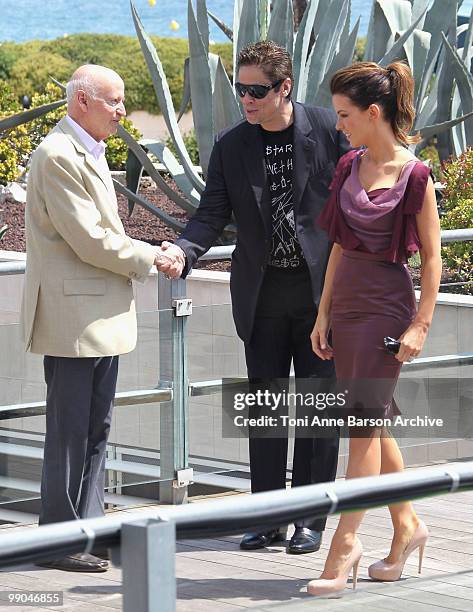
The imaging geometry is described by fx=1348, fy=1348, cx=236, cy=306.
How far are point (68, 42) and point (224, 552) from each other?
3885 cm

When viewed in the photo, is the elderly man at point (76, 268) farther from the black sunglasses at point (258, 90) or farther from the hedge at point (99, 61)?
the hedge at point (99, 61)

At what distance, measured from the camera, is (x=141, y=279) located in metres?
4.39

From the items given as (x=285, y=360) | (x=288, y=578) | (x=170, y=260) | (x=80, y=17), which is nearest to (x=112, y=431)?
(x=285, y=360)

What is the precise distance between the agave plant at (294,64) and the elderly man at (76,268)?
537 centimetres

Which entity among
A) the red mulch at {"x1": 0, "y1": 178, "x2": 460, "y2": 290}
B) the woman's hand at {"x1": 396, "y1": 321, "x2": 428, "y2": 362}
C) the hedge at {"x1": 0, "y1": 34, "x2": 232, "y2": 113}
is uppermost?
the hedge at {"x1": 0, "y1": 34, "x2": 232, "y2": 113}

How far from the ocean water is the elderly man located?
89951mm

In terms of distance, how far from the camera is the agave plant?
10242 millimetres

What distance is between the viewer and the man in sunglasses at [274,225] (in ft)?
14.9

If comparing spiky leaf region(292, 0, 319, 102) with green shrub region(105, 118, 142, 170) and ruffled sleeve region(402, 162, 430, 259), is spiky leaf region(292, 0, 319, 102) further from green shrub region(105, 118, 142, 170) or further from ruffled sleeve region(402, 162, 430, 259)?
ruffled sleeve region(402, 162, 430, 259)

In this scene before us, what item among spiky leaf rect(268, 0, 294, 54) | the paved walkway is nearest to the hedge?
spiky leaf rect(268, 0, 294, 54)

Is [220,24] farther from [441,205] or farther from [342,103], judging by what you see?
[342,103]

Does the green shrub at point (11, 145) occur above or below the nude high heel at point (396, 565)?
above

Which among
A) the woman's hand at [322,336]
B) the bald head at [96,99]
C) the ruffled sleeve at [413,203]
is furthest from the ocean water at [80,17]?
the ruffled sleeve at [413,203]

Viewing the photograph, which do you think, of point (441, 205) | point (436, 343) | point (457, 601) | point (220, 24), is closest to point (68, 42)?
point (220, 24)
